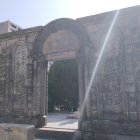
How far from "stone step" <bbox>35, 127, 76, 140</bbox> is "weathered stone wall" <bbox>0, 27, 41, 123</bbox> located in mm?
1146

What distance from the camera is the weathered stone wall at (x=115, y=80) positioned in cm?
812

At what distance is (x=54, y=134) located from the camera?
891 cm

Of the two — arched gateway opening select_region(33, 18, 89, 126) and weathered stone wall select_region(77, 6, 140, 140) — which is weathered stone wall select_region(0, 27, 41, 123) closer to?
arched gateway opening select_region(33, 18, 89, 126)

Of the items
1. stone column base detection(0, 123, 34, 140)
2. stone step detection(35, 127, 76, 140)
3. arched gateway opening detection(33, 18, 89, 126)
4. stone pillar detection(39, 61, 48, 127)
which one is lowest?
stone step detection(35, 127, 76, 140)

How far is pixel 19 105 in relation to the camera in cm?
1080

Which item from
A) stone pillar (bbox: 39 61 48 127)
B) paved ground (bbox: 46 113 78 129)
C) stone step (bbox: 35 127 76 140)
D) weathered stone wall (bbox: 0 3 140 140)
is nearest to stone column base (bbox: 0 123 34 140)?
stone step (bbox: 35 127 76 140)

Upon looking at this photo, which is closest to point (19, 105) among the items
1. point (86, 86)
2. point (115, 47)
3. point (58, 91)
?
point (86, 86)

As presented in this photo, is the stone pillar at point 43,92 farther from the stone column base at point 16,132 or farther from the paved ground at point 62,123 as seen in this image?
the stone column base at point 16,132

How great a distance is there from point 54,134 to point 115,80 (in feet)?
10.5

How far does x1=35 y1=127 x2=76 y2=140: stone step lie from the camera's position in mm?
8664

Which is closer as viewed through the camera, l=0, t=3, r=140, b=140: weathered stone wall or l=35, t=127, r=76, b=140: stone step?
l=0, t=3, r=140, b=140: weathered stone wall

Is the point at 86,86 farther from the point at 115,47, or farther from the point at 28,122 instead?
the point at 28,122

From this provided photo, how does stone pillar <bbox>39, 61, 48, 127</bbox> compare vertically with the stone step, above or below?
above

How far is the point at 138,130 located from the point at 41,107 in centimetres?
438
